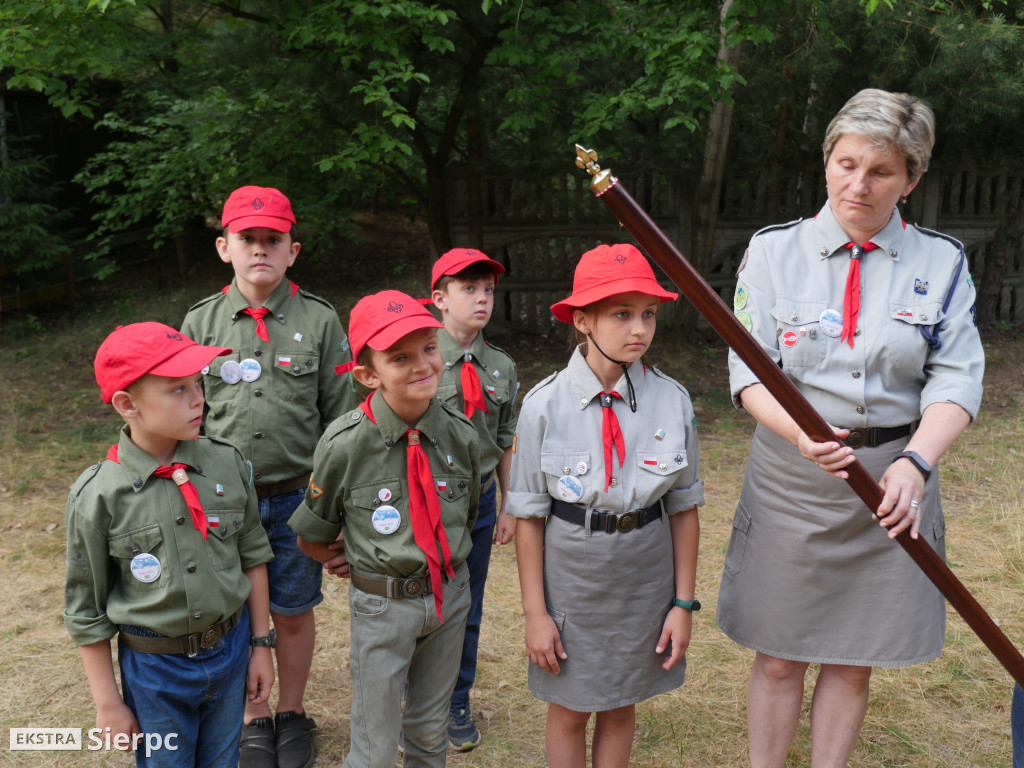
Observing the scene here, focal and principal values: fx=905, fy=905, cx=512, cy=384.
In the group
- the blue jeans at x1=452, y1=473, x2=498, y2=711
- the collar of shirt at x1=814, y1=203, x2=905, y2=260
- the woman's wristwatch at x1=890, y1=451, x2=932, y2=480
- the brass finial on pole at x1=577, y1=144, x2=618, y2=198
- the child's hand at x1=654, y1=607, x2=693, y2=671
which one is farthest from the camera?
the blue jeans at x1=452, y1=473, x2=498, y2=711

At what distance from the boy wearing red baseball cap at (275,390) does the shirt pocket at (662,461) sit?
113cm

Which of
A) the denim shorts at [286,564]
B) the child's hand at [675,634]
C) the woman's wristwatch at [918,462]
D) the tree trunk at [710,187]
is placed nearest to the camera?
the woman's wristwatch at [918,462]

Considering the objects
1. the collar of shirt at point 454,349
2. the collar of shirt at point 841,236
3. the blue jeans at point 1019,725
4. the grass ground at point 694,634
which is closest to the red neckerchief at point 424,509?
the collar of shirt at point 454,349

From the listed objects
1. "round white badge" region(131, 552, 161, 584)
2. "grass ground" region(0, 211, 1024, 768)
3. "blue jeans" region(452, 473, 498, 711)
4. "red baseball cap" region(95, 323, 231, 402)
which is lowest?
"grass ground" region(0, 211, 1024, 768)

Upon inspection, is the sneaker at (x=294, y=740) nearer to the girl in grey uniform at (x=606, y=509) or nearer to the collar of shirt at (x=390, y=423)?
the girl in grey uniform at (x=606, y=509)

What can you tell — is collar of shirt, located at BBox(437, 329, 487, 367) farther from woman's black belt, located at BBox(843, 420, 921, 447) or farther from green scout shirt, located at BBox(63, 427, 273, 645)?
woman's black belt, located at BBox(843, 420, 921, 447)

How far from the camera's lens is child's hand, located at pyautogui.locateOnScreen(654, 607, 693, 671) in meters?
2.46

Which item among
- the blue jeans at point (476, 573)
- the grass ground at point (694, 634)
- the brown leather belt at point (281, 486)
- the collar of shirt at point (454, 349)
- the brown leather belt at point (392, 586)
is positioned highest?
the collar of shirt at point (454, 349)

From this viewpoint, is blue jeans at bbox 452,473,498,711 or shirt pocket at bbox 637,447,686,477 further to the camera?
blue jeans at bbox 452,473,498,711

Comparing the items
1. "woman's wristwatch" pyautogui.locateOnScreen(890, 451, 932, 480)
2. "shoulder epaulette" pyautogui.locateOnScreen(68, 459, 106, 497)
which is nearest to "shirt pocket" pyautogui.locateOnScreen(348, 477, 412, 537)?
"shoulder epaulette" pyautogui.locateOnScreen(68, 459, 106, 497)

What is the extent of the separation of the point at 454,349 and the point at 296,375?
0.53 m

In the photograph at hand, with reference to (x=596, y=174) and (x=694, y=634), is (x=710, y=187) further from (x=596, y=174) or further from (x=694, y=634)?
(x=596, y=174)

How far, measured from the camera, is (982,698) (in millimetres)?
3477

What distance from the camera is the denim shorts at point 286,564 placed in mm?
2975
